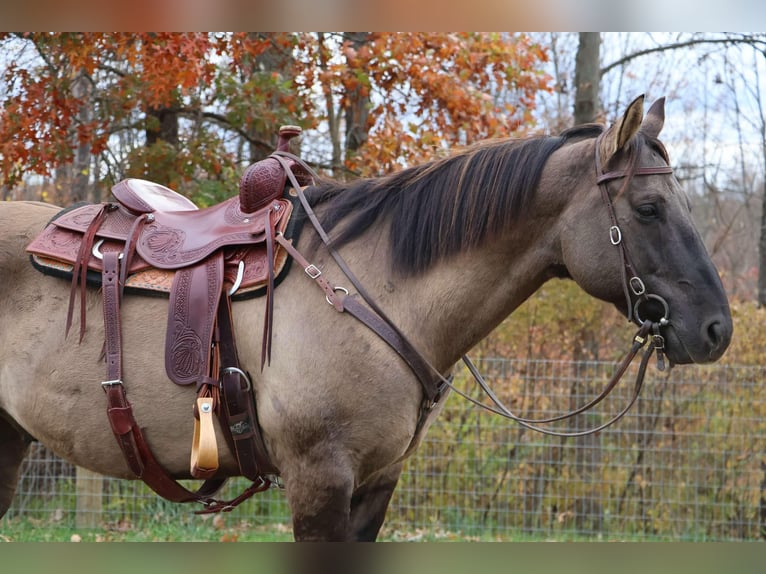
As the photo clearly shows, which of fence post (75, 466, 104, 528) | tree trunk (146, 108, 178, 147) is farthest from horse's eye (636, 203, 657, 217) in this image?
fence post (75, 466, 104, 528)

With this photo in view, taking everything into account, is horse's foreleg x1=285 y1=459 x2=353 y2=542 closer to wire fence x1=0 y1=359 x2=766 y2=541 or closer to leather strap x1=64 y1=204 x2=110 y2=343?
leather strap x1=64 y1=204 x2=110 y2=343

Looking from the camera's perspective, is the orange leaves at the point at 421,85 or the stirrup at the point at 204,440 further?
the orange leaves at the point at 421,85

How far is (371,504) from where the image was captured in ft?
10.2

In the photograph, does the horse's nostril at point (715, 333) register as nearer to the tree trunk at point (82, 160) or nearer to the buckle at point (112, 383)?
the buckle at point (112, 383)

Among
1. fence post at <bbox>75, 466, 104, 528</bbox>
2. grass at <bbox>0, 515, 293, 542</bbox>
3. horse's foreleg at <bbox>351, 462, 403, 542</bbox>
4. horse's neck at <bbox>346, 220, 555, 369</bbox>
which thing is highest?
horse's neck at <bbox>346, 220, 555, 369</bbox>

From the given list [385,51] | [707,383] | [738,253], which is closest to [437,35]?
[385,51]

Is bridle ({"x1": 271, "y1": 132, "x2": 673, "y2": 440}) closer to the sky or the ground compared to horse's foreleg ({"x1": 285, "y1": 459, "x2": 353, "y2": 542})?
closer to the sky

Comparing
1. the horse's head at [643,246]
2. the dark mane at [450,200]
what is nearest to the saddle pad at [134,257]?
the dark mane at [450,200]

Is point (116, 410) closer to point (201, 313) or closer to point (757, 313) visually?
point (201, 313)

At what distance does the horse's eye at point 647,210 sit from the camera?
2.68 m

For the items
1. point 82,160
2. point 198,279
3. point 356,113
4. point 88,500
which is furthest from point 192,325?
point 82,160

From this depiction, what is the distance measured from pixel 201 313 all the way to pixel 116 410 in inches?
18.4

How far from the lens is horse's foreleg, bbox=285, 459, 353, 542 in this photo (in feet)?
8.72

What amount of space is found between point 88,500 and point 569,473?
402cm
